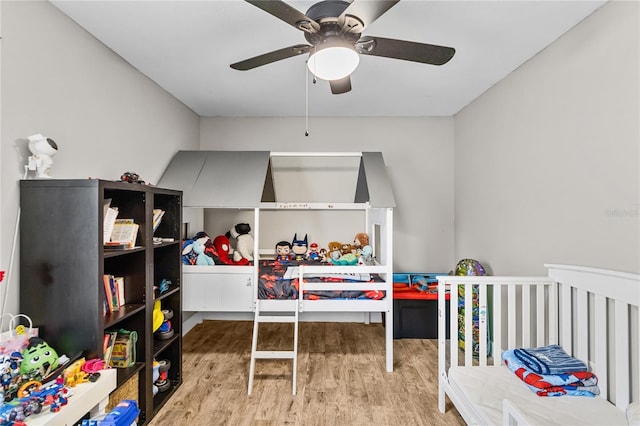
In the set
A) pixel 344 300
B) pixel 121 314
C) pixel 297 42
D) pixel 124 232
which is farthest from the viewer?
pixel 344 300

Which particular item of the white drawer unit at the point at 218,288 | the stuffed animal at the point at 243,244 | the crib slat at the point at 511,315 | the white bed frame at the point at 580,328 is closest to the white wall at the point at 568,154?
the white bed frame at the point at 580,328

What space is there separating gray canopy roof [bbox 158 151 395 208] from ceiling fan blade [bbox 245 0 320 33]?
1588 millimetres

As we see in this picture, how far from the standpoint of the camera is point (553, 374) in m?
1.75

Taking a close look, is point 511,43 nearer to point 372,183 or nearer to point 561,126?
point 561,126

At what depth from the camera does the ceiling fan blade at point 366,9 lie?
1410mm

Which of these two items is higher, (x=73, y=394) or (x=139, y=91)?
(x=139, y=91)

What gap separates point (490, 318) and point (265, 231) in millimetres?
2532

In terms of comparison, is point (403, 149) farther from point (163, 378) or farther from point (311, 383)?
point (163, 378)

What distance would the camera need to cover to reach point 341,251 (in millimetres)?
3607

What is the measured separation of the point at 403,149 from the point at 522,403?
3.05 metres

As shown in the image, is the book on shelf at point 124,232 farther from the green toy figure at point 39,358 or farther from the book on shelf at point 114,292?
the green toy figure at point 39,358

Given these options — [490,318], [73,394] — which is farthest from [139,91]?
[490,318]

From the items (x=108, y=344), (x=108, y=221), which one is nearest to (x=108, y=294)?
(x=108, y=344)

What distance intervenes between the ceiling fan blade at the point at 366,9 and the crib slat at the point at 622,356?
1766 millimetres
